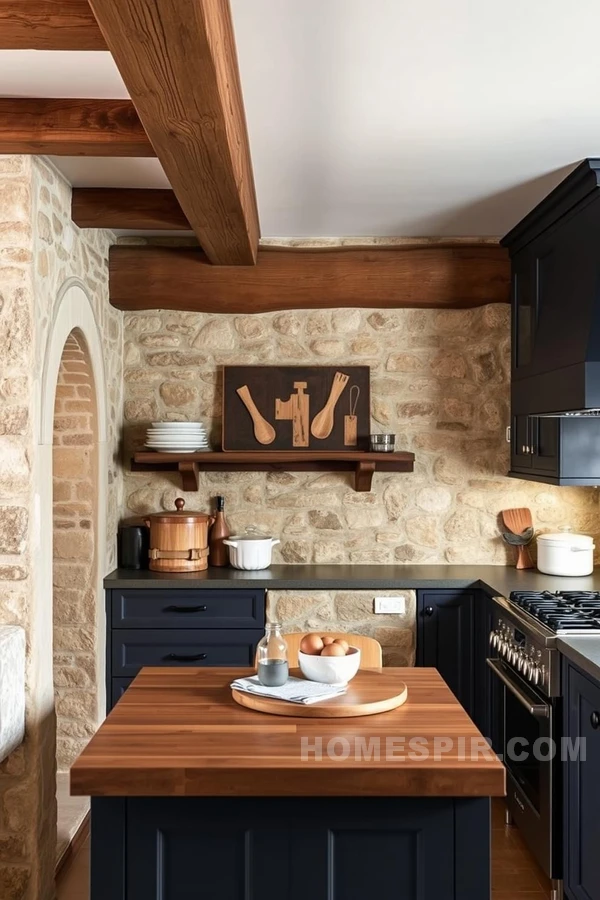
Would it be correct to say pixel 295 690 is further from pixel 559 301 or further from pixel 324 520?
pixel 324 520

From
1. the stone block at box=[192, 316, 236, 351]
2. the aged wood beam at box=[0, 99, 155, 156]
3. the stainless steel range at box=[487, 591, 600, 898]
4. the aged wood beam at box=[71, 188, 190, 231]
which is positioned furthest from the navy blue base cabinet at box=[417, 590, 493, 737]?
the aged wood beam at box=[0, 99, 155, 156]

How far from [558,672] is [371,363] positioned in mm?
2211

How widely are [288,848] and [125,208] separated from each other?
270 cm

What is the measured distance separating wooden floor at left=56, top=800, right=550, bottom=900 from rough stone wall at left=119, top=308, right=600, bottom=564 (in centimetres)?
156

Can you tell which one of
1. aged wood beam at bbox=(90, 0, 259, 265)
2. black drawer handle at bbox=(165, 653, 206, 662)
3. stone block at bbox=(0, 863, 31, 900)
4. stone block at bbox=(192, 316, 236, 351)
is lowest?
stone block at bbox=(0, 863, 31, 900)

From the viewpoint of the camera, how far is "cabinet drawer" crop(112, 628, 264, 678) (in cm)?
425

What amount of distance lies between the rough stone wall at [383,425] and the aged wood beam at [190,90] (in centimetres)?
139

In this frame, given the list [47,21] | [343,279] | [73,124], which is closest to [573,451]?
[343,279]

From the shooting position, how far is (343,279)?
4.67 m

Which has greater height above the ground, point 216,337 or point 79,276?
point 79,276

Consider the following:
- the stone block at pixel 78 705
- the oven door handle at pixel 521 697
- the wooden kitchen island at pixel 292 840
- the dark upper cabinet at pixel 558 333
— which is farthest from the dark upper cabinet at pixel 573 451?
the stone block at pixel 78 705

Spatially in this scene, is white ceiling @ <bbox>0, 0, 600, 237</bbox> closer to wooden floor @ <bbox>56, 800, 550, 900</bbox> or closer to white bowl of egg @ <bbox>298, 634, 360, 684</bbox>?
white bowl of egg @ <bbox>298, 634, 360, 684</bbox>

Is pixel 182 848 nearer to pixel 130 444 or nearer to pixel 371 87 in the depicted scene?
pixel 371 87

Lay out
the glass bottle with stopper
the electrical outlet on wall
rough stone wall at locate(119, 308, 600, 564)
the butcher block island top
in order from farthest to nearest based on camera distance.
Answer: rough stone wall at locate(119, 308, 600, 564)
the electrical outlet on wall
the glass bottle with stopper
the butcher block island top
